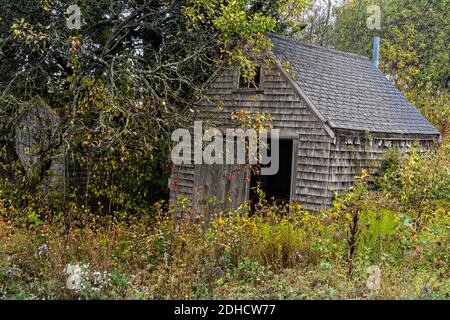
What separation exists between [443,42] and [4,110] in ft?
71.9

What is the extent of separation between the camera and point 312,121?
34.2 ft

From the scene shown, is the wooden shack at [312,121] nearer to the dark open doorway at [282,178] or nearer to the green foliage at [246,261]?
the green foliage at [246,261]

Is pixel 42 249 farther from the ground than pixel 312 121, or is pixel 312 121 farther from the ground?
pixel 312 121

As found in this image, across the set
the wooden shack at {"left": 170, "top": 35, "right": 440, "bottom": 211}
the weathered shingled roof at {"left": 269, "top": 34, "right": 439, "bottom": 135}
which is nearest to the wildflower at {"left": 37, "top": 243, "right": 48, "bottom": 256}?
the wooden shack at {"left": 170, "top": 35, "right": 440, "bottom": 211}

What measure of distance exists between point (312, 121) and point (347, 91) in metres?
2.51

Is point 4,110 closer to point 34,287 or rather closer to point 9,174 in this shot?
point 9,174

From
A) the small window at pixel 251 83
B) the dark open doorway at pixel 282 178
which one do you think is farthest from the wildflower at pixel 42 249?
the dark open doorway at pixel 282 178

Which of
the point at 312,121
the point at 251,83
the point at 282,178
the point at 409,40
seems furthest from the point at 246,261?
the point at 409,40

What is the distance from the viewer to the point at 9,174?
434 inches

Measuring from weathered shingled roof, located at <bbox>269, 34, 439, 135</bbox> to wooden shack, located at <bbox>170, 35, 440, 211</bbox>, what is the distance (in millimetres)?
33

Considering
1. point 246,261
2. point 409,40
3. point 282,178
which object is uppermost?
point 409,40

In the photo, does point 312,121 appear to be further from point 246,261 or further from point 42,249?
point 42,249

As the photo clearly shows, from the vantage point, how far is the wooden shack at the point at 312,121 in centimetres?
1034
